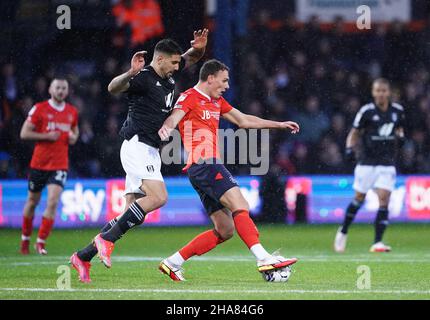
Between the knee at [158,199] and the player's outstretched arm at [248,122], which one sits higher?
the player's outstretched arm at [248,122]

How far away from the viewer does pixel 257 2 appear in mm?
23469

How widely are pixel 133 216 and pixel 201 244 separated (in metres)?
0.79

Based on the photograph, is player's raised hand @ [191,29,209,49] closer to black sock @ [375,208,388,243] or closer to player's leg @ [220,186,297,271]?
player's leg @ [220,186,297,271]

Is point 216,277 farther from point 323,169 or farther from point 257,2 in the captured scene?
point 257,2

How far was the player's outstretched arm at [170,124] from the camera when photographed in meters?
8.91

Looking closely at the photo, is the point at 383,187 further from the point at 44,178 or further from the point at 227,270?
the point at 44,178

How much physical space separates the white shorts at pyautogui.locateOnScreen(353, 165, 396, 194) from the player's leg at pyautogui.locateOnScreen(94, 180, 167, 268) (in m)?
5.00

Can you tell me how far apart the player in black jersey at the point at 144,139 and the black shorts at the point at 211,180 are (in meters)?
0.32

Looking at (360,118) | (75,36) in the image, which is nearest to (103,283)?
(360,118)

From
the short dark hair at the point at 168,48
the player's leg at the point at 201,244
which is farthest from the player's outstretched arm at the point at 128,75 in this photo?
the player's leg at the point at 201,244

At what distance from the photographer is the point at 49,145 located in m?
13.5

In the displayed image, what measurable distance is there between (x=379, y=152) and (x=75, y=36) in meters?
9.56

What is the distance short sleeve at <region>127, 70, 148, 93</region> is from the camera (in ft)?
30.6

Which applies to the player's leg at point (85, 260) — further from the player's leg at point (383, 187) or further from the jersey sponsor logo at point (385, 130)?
→ the jersey sponsor logo at point (385, 130)
